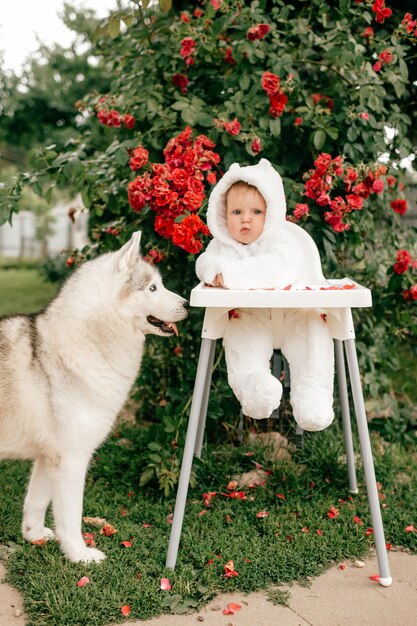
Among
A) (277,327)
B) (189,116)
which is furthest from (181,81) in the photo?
(277,327)

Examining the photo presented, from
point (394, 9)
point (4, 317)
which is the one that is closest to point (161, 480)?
point (4, 317)

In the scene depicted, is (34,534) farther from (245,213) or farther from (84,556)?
(245,213)

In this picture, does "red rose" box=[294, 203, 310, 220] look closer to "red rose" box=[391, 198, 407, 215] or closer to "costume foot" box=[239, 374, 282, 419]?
"red rose" box=[391, 198, 407, 215]

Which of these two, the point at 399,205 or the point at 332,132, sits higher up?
the point at 332,132

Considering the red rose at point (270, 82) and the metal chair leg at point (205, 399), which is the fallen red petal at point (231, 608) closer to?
the metal chair leg at point (205, 399)

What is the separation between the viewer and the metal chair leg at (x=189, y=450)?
8.51ft

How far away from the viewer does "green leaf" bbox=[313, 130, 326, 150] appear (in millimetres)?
3420

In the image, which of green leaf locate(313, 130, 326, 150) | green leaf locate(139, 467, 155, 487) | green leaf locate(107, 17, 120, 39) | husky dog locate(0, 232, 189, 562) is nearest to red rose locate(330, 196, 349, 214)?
green leaf locate(313, 130, 326, 150)

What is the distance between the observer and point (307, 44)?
12.4 ft

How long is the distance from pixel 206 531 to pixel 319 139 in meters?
2.16

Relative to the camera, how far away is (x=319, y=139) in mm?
3430

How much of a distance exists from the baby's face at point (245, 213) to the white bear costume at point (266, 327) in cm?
4

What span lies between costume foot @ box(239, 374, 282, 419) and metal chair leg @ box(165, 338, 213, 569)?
20cm

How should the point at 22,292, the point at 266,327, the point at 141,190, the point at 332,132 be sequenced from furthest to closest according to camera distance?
the point at 22,292, the point at 332,132, the point at 141,190, the point at 266,327
